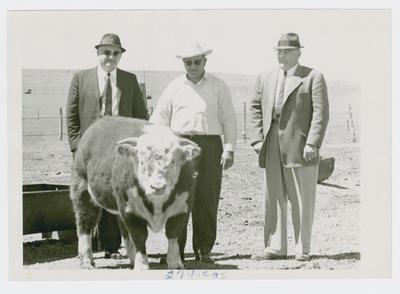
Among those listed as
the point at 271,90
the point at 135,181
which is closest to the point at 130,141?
the point at 135,181

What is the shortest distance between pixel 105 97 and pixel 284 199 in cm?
255

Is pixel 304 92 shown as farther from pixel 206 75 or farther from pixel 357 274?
pixel 357 274

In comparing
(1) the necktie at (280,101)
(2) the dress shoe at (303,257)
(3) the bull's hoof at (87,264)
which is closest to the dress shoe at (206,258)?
(2) the dress shoe at (303,257)

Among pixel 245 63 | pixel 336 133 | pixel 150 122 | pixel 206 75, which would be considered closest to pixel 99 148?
pixel 150 122

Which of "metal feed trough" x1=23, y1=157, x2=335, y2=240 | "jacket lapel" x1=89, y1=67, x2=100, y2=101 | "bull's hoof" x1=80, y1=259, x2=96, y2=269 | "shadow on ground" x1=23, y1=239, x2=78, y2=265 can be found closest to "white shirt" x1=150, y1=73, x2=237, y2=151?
"jacket lapel" x1=89, y1=67, x2=100, y2=101

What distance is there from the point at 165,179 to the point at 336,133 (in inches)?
120

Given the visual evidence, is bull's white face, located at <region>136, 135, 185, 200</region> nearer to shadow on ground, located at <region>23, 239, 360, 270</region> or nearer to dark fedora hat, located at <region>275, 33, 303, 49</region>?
shadow on ground, located at <region>23, 239, 360, 270</region>

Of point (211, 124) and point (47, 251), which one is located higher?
point (211, 124)

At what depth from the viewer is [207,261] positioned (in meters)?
9.27

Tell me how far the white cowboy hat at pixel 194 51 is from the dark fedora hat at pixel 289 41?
886 mm

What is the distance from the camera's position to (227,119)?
9.27 m

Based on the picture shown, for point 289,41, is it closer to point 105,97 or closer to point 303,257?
point 105,97

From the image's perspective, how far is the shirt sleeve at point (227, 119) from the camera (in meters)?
9.23

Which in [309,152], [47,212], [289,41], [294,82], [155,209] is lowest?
[47,212]
